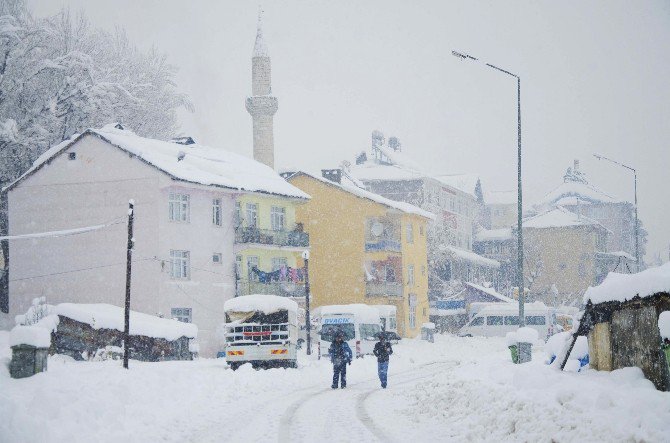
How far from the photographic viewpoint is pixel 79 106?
49.7 meters

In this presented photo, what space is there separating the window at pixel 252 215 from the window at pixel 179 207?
5.89 meters

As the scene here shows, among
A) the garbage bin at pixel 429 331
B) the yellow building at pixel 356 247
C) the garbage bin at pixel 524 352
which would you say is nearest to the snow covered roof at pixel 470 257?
the yellow building at pixel 356 247

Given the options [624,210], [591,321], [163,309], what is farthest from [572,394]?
[624,210]

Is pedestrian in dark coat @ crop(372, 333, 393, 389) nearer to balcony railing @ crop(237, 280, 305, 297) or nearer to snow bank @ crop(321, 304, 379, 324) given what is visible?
snow bank @ crop(321, 304, 379, 324)

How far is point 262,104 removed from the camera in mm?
70562

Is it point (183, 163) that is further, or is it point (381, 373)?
point (183, 163)

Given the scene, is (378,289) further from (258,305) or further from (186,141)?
(258,305)

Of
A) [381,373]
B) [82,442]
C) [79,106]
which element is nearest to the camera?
[82,442]

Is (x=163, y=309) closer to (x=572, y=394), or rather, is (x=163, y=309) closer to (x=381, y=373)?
(x=381, y=373)

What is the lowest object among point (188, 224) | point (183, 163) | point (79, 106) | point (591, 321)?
point (591, 321)

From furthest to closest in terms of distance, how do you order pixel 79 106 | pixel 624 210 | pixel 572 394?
pixel 624 210 < pixel 79 106 < pixel 572 394

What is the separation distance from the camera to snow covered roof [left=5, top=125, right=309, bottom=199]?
45.0 metres

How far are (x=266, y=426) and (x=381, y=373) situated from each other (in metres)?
8.72

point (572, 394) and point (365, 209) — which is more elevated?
point (365, 209)
